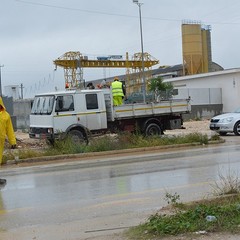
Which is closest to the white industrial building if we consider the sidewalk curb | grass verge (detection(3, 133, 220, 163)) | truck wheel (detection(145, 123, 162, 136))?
truck wheel (detection(145, 123, 162, 136))

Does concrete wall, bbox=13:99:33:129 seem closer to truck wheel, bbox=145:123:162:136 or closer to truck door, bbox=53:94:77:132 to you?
truck wheel, bbox=145:123:162:136

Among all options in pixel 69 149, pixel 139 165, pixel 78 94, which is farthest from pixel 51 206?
pixel 78 94

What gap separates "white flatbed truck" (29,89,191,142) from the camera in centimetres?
1775

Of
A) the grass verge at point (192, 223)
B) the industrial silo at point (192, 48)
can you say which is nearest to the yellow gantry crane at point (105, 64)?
the industrial silo at point (192, 48)

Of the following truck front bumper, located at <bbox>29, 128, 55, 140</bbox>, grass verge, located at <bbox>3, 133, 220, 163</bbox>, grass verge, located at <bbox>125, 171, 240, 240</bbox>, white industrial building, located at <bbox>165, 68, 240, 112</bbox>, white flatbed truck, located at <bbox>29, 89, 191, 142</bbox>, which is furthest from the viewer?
white industrial building, located at <bbox>165, 68, 240, 112</bbox>

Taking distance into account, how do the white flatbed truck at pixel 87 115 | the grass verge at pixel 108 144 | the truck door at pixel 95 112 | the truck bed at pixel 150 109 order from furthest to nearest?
the truck bed at pixel 150 109, the truck door at pixel 95 112, the white flatbed truck at pixel 87 115, the grass verge at pixel 108 144

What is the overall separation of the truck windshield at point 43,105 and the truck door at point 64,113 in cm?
27

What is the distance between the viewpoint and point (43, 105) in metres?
18.1

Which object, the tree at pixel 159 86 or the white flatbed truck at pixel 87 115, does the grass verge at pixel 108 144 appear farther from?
the tree at pixel 159 86

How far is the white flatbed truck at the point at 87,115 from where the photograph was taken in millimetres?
17750

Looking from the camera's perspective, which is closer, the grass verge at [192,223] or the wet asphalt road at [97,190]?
the grass verge at [192,223]

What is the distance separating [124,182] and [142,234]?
14.7 feet

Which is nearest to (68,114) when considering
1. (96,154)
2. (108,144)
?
(108,144)

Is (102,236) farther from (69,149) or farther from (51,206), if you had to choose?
(69,149)
